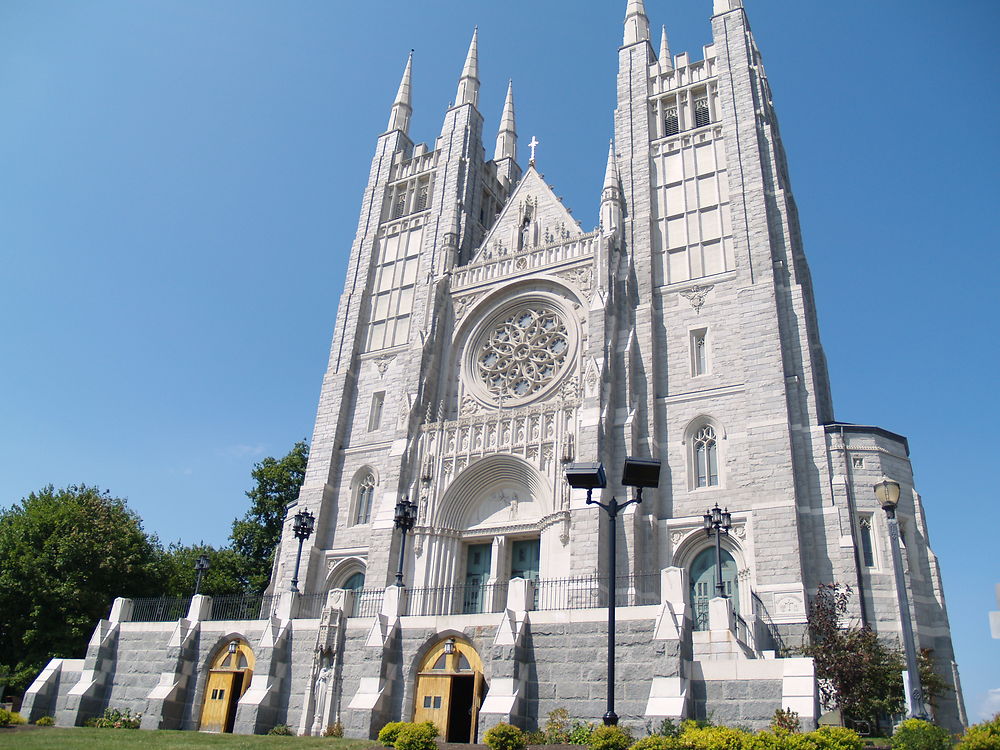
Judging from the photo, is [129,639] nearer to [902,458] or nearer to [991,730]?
[991,730]

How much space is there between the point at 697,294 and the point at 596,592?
12724mm

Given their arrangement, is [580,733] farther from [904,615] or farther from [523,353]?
[523,353]

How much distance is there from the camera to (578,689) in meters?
17.6

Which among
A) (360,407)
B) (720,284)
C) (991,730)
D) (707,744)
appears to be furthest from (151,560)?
(991,730)

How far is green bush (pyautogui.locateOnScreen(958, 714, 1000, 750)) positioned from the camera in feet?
36.9

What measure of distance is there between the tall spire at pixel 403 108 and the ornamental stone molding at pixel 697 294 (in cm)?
2177

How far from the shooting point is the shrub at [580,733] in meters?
15.7

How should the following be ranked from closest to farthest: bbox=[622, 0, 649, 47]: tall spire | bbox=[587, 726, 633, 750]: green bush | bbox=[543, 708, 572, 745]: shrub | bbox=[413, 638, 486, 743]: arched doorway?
bbox=[587, 726, 633, 750]: green bush → bbox=[543, 708, 572, 745]: shrub → bbox=[413, 638, 486, 743]: arched doorway → bbox=[622, 0, 649, 47]: tall spire

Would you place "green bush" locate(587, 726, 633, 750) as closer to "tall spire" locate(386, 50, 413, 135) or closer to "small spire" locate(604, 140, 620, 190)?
"small spire" locate(604, 140, 620, 190)

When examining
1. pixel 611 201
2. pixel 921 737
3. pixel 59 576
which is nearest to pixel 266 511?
pixel 59 576

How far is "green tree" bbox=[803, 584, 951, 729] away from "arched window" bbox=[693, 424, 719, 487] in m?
6.46

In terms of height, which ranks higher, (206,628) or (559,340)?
(559,340)

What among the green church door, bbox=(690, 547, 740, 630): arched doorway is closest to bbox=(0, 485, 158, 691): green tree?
the green church door

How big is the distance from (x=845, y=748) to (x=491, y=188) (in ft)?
115
